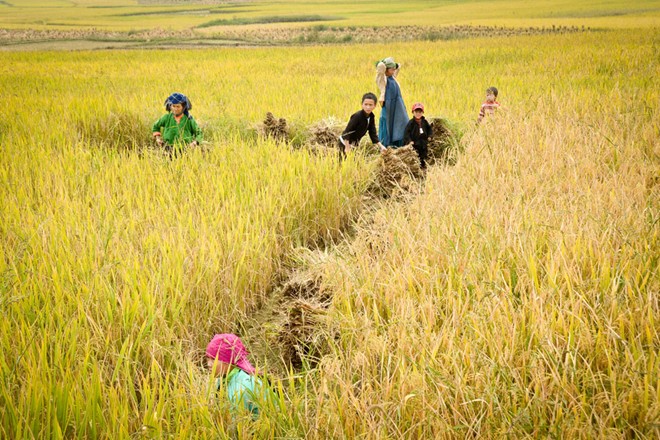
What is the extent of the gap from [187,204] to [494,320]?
2110 millimetres

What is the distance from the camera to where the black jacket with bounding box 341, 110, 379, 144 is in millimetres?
5125

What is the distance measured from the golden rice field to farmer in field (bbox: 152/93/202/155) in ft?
1.53

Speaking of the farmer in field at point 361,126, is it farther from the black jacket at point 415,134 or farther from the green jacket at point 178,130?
the green jacket at point 178,130

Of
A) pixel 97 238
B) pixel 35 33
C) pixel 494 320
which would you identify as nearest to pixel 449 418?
pixel 494 320

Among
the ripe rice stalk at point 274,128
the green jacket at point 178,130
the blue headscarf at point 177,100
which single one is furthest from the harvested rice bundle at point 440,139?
the blue headscarf at point 177,100

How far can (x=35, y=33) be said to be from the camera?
2731 cm

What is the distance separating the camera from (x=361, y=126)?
518 centimetres

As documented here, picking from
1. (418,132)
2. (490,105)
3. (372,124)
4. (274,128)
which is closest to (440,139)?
(418,132)

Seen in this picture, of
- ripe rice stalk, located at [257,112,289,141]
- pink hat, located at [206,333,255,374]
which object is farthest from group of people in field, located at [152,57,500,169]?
pink hat, located at [206,333,255,374]

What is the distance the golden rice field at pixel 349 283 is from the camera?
1713mm

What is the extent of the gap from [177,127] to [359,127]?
5.62ft

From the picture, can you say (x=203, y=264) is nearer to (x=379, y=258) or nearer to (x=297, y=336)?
(x=297, y=336)

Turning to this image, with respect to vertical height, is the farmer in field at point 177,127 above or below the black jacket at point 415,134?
above

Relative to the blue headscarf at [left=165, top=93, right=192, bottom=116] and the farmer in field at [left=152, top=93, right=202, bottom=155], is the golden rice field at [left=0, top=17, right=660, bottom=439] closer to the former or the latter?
the farmer in field at [left=152, top=93, right=202, bottom=155]
